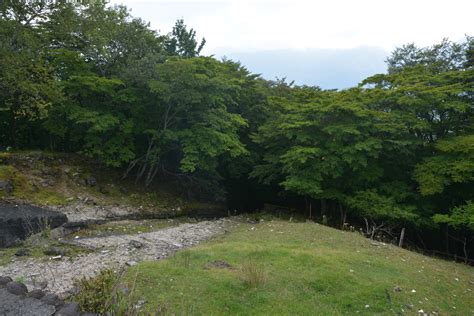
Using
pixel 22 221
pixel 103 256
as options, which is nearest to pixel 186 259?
pixel 103 256

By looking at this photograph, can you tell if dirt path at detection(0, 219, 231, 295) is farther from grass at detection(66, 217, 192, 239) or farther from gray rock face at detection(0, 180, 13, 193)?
gray rock face at detection(0, 180, 13, 193)

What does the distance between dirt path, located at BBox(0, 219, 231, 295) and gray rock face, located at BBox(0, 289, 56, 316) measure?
72.8 inches

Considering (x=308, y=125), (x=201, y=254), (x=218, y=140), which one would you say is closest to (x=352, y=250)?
(x=201, y=254)

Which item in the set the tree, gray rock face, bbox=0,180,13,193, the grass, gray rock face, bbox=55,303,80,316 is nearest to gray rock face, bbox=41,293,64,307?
gray rock face, bbox=55,303,80,316

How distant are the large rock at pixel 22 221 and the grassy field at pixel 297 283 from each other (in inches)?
265

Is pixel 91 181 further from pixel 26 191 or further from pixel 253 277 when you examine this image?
pixel 253 277

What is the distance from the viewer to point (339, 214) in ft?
80.5

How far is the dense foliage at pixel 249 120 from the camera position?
19188 millimetres

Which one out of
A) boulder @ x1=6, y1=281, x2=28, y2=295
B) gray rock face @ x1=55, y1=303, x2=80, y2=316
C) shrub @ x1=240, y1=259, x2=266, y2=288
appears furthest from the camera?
shrub @ x1=240, y1=259, x2=266, y2=288

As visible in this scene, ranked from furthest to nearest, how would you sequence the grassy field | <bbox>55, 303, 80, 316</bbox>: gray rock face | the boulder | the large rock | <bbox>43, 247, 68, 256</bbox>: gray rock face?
the large rock
<bbox>43, 247, 68, 256</bbox>: gray rock face
the grassy field
the boulder
<bbox>55, 303, 80, 316</bbox>: gray rock face

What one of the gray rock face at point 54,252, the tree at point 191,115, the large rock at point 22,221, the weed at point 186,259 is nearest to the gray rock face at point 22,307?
the weed at point 186,259

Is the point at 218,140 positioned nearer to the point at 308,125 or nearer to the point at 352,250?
the point at 308,125

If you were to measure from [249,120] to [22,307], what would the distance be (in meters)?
24.7

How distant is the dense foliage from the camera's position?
19188 millimetres
